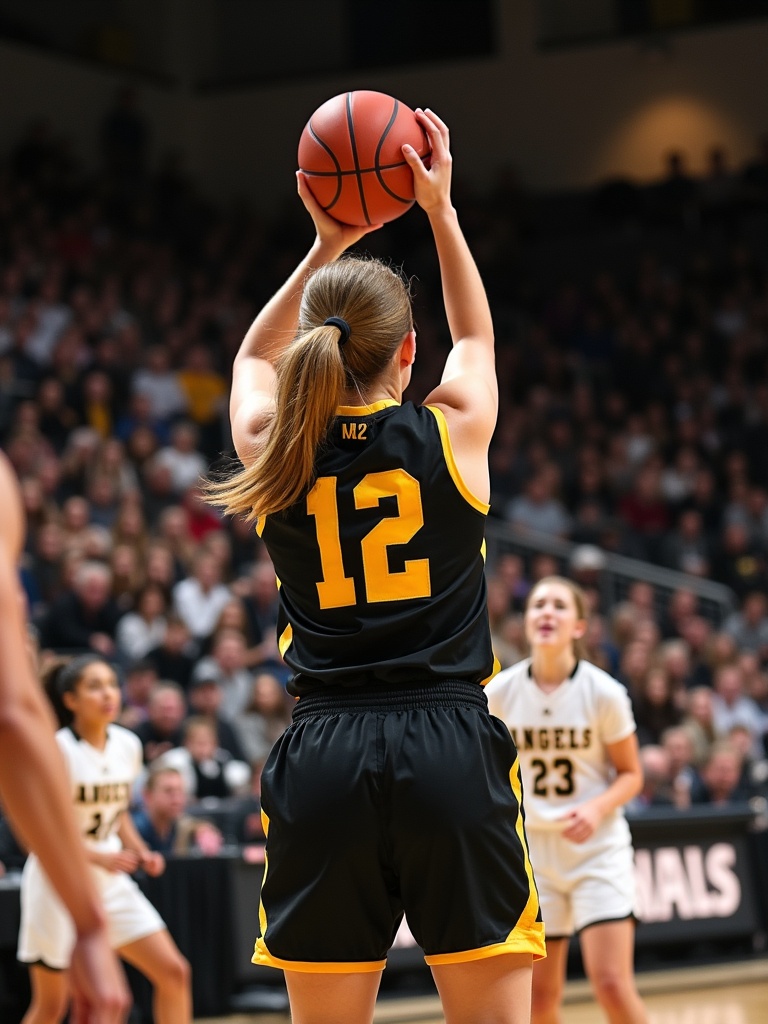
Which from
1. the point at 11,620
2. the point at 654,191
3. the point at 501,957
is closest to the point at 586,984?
the point at 501,957

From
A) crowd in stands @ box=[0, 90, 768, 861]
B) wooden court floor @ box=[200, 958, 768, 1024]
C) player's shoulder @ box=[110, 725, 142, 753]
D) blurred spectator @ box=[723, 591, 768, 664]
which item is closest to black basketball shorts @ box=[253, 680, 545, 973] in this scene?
player's shoulder @ box=[110, 725, 142, 753]

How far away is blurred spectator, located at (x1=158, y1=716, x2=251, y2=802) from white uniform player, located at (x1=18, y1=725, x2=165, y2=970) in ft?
8.17

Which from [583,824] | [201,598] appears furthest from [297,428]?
[201,598]

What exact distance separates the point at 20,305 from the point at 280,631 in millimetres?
11196

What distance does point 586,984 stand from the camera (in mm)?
8992

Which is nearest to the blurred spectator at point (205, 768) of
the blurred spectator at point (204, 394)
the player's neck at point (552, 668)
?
the player's neck at point (552, 668)

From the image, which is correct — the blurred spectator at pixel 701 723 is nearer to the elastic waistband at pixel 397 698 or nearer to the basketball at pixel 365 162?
the basketball at pixel 365 162

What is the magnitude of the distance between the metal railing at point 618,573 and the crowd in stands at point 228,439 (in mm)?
134

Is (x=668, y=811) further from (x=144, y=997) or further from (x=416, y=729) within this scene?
(x=416, y=729)

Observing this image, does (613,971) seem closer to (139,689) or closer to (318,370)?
(318,370)

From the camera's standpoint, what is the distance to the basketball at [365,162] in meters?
3.55

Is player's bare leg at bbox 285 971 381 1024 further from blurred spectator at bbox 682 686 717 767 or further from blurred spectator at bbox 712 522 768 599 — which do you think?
blurred spectator at bbox 712 522 768 599

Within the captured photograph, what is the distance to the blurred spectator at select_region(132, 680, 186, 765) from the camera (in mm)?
9156

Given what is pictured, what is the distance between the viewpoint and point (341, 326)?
3084mm
